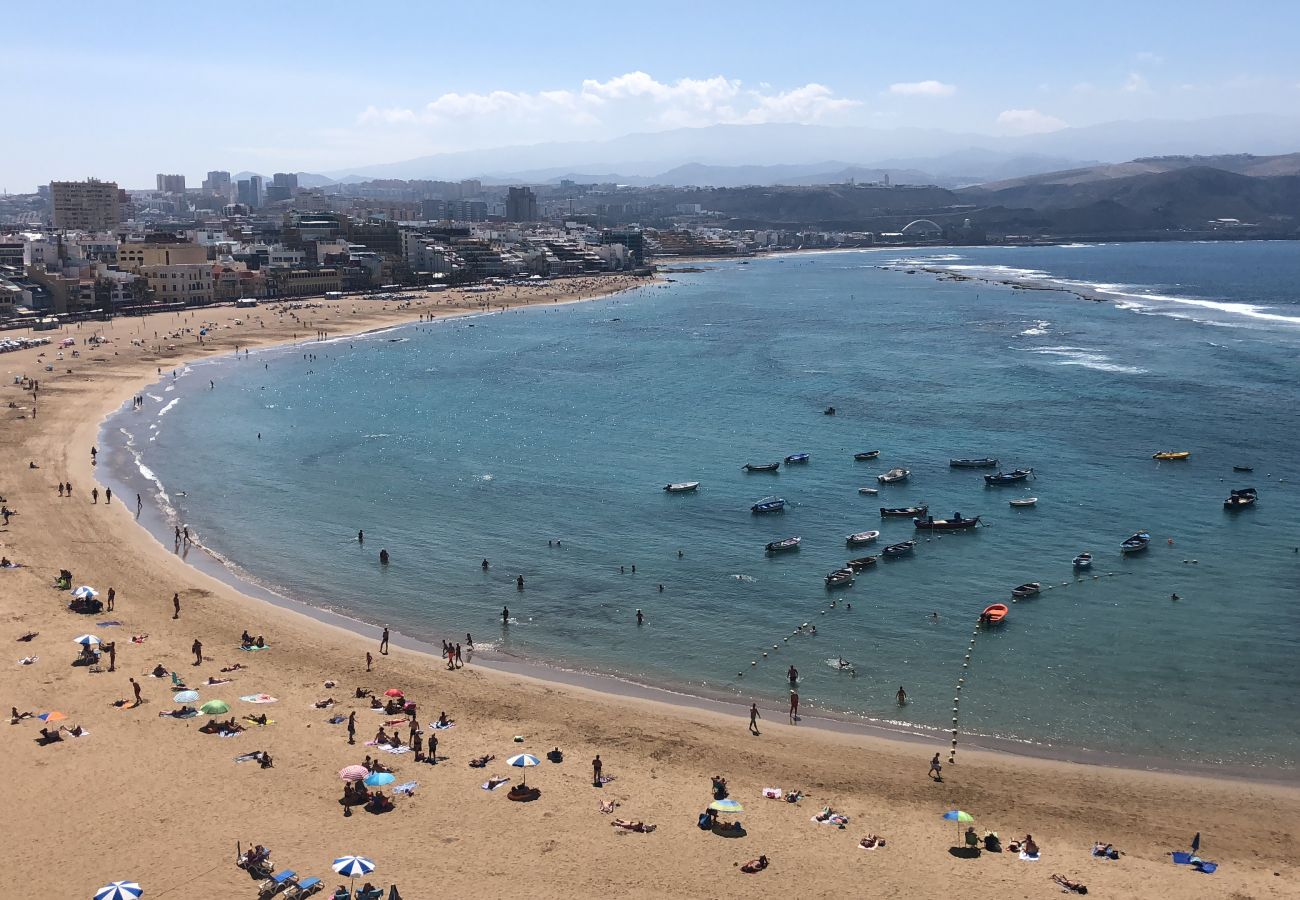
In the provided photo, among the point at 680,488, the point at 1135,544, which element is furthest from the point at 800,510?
the point at 1135,544

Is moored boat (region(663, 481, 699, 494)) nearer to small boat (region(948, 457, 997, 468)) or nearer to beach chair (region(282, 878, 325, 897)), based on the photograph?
small boat (region(948, 457, 997, 468))

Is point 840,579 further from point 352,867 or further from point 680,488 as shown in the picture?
point 352,867

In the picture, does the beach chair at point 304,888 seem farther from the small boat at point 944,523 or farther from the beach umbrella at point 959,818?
the small boat at point 944,523

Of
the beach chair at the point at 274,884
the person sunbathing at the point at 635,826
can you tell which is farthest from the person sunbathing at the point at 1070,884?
the beach chair at the point at 274,884

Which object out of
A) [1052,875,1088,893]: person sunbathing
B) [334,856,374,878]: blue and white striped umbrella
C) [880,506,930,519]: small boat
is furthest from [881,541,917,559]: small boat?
[334,856,374,878]: blue and white striped umbrella

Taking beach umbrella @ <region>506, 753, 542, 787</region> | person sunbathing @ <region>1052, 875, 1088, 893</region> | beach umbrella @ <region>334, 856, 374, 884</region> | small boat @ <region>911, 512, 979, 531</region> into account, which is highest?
small boat @ <region>911, 512, 979, 531</region>
